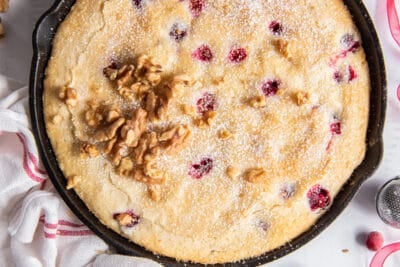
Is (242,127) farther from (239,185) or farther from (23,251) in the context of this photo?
(23,251)

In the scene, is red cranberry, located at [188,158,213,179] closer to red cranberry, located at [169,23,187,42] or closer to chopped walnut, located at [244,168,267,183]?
chopped walnut, located at [244,168,267,183]

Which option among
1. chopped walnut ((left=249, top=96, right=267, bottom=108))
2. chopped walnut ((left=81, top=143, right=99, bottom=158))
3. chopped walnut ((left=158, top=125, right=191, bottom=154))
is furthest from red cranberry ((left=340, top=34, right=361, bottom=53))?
chopped walnut ((left=81, top=143, right=99, bottom=158))

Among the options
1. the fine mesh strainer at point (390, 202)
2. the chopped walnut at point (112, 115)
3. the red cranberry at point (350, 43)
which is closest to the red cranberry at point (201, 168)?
the chopped walnut at point (112, 115)

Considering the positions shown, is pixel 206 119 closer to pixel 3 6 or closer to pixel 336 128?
pixel 336 128

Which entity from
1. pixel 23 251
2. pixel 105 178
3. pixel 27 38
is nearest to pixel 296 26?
pixel 105 178

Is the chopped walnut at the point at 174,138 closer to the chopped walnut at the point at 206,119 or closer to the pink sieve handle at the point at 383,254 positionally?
the chopped walnut at the point at 206,119

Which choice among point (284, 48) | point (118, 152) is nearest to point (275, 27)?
point (284, 48)
